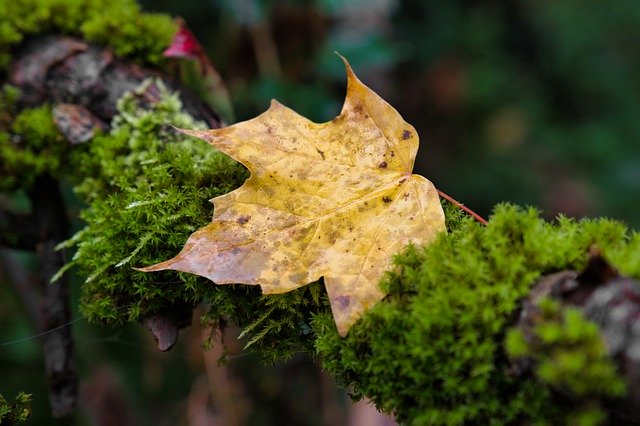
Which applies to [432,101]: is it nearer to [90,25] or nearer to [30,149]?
[90,25]

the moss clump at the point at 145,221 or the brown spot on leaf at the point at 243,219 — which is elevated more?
the brown spot on leaf at the point at 243,219

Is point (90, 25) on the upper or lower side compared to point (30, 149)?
upper

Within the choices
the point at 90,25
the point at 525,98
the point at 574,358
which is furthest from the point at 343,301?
the point at 525,98

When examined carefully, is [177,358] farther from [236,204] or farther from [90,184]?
[236,204]

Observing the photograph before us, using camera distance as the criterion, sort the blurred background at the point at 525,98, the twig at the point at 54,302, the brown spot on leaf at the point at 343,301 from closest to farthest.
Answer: the brown spot on leaf at the point at 343,301 < the twig at the point at 54,302 < the blurred background at the point at 525,98

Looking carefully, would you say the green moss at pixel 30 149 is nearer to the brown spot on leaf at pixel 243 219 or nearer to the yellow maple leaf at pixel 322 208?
the yellow maple leaf at pixel 322 208

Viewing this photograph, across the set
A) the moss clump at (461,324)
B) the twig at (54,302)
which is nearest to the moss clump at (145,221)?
the twig at (54,302)

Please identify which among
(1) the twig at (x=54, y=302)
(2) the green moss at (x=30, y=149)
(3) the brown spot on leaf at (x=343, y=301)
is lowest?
(1) the twig at (x=54, y=302)
